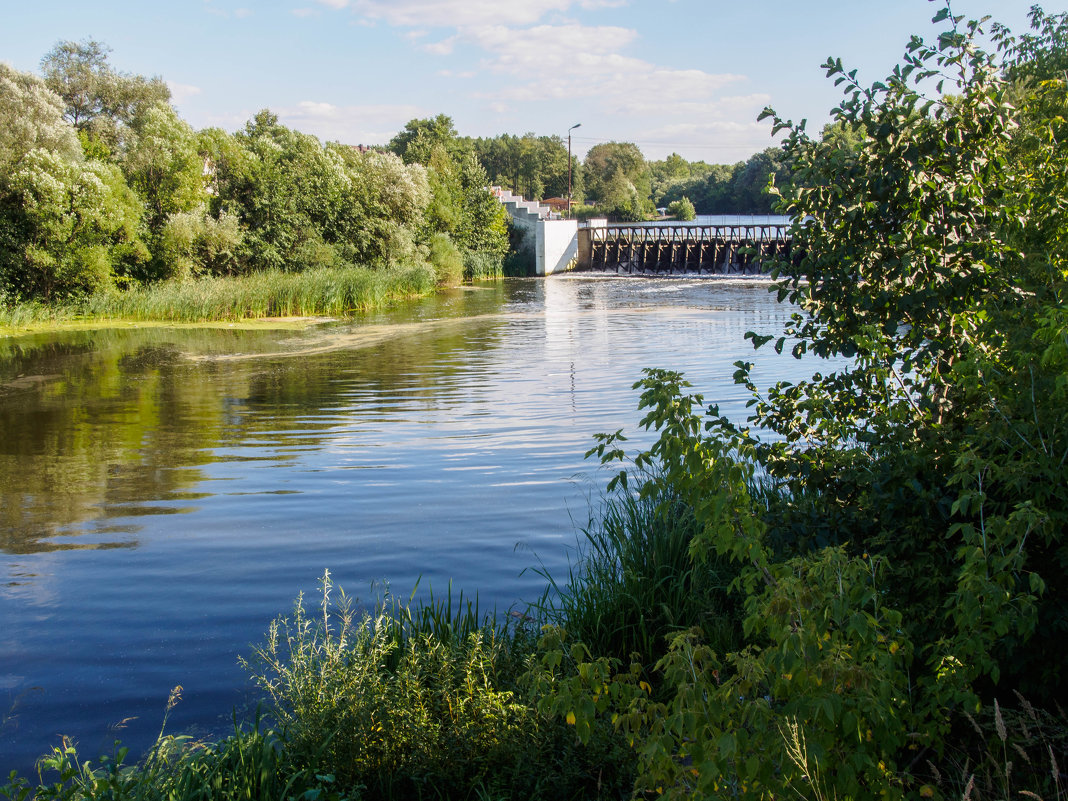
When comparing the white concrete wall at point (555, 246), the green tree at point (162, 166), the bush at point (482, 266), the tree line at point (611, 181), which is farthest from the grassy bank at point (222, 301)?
the tree line at point (611, 181)

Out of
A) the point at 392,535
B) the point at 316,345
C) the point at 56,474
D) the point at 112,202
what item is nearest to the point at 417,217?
the point at 112,202

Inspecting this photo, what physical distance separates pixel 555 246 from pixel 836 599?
60.0 m

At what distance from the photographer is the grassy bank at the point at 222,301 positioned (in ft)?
96.7

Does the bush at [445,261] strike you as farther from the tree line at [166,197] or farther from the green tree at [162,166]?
the green tree at [162,166]

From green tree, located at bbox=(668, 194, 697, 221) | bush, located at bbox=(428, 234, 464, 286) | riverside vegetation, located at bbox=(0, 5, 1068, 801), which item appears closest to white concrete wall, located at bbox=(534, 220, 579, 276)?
bush, located at bbox=(428, 234, 464, 286)

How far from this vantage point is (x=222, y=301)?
3102 centimetres

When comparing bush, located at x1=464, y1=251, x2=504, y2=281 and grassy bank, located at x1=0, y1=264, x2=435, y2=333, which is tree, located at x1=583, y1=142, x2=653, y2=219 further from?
grassy bank, located at x1=0, y1=264, x2=435, y2=333

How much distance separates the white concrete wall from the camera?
60.9 m

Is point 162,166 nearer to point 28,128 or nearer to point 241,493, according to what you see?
point 28,128

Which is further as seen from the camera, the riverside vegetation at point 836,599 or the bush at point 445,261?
the bush at point 445,261

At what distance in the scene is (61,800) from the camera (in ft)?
10.9

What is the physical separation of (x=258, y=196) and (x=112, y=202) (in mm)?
9234

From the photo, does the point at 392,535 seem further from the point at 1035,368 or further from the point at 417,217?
the point at 417,217

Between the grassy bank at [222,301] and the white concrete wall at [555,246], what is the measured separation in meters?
24.8
